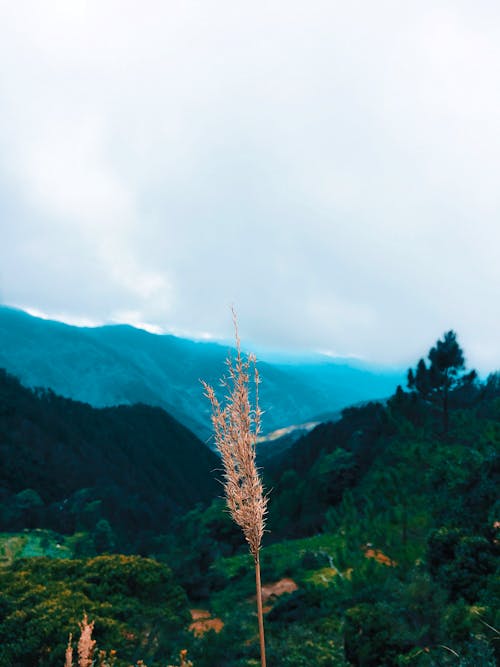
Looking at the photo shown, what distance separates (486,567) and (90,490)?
140ft

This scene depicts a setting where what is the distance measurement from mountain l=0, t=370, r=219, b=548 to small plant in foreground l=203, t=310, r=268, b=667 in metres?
33.8

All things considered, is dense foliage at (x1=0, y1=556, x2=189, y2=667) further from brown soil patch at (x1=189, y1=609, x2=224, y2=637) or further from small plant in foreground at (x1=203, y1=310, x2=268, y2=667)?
small plant in foreground at (x1=203, y1=310, x2=268, y2=667)

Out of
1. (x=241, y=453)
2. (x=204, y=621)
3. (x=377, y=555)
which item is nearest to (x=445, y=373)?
(x=377, y=555)

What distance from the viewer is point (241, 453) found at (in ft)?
11.4

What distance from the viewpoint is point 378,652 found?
26.6 ft

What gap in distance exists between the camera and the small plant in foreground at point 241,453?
11.4 ft

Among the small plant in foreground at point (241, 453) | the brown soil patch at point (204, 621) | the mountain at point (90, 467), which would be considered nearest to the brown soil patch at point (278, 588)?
the brown soil patch at point (204, 621)

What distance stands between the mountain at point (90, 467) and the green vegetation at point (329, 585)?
1132cm

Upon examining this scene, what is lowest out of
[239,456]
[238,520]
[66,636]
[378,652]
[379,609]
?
[66,636]

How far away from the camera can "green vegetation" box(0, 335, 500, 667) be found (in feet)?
26.5

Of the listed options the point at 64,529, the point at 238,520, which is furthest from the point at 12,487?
the point at 238,520

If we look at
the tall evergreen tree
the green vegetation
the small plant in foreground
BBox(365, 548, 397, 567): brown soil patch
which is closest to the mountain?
the green vegetation

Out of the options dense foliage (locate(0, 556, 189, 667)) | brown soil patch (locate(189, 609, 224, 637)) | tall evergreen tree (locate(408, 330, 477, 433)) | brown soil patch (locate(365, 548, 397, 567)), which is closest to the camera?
dense foliage (locate(0, 556, 189, 667))

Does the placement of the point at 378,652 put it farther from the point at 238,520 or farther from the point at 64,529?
the point at 64,529
